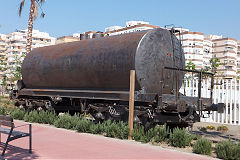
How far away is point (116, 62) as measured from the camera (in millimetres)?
11297

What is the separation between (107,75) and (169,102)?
8.61 feet

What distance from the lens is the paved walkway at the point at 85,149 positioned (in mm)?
7359

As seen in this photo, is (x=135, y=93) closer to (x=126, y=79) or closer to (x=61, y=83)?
(x=126, y=79)

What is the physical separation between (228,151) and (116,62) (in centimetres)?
519

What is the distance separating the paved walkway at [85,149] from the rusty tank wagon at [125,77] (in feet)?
5.67

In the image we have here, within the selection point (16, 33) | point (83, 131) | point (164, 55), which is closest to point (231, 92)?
point (164, 55)

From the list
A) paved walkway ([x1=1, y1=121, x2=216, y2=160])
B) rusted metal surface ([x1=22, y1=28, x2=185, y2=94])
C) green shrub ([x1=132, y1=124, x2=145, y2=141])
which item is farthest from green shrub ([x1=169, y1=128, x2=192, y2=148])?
rusted metal surface ([x1=22, y1=28, x2=185, y2=94])

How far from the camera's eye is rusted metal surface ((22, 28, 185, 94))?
10.8m

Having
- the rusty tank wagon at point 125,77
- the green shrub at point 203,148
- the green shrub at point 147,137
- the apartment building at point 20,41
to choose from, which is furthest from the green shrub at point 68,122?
the apartment building at point 20,41

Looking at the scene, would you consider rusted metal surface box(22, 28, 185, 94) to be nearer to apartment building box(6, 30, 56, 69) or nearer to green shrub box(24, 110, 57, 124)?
green shrub box(24, 110, 57, 124)

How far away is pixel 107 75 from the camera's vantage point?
1164 centimetres

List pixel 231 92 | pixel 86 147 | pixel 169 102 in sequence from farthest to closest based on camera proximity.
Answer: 1. pixel 231 92
2. pixel 169 102
3. pixel 86 147

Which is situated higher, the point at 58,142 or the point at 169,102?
the point at 169,102

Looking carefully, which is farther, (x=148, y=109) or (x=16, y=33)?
(x=16, y=33)
